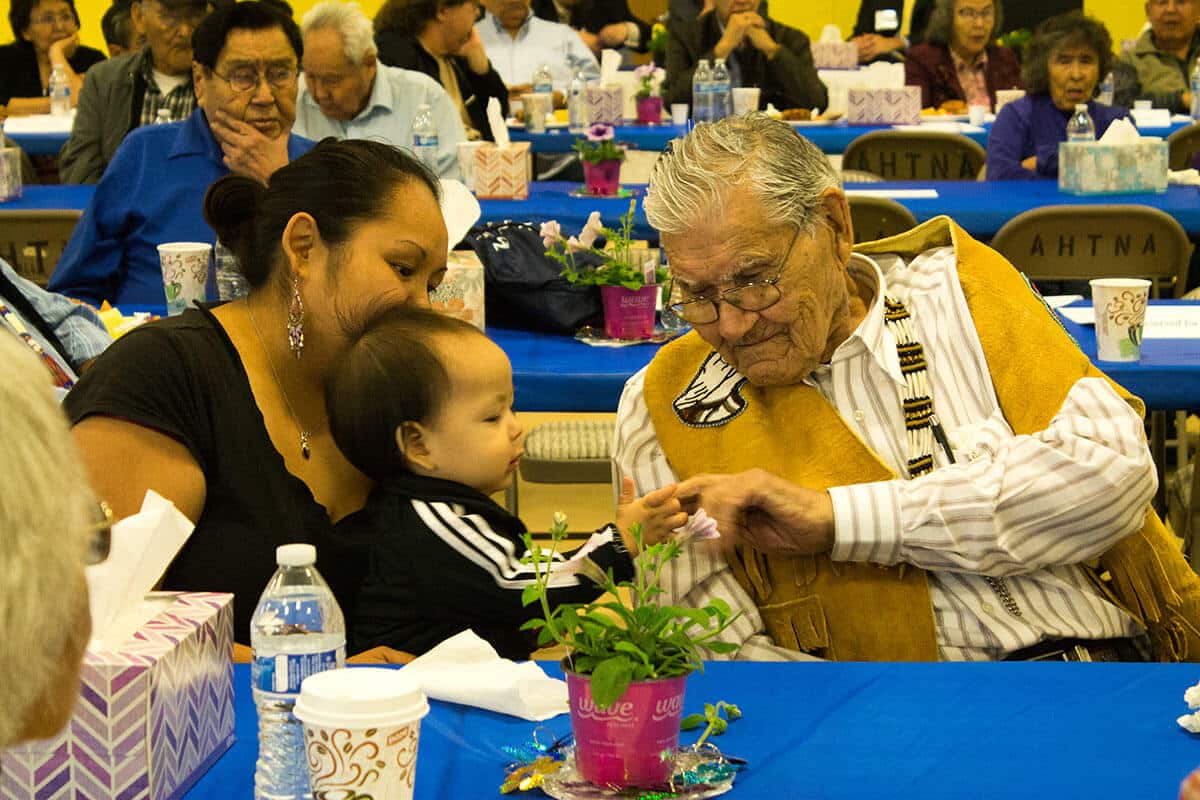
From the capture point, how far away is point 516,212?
524 centimetres

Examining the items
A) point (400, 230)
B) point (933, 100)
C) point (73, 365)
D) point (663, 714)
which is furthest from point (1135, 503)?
point (933, 100)

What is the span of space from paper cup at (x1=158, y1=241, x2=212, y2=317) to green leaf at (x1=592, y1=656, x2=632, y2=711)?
232cm

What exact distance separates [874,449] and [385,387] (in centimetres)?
70

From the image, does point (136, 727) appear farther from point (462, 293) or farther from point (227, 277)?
point (227, 277)

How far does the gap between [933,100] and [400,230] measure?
26.2 feet

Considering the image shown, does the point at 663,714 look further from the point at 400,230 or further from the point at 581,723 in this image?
the point at 400,230

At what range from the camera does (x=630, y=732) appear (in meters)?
1.55

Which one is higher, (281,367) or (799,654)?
(281,367)

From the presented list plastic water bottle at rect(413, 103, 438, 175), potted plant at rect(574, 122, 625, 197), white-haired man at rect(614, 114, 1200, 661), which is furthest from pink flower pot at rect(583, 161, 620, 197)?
white-haired man at rect(614, 114, 1200, 661)

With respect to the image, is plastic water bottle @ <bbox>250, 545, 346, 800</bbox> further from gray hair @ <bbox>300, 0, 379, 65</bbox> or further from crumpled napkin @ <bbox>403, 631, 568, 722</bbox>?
gray hair @ <bbox>300, 0, 379, 65</bbox>

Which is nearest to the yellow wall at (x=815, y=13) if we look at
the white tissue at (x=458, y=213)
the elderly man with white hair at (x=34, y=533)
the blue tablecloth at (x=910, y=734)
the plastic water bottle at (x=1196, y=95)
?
the plastic water bottle at (x=1196, y=95)

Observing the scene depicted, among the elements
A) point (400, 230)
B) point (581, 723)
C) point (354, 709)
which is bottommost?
point (581, 723)

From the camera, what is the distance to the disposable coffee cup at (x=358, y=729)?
4.50 feet

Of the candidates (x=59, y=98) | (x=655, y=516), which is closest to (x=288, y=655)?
(x=655, y=516)
